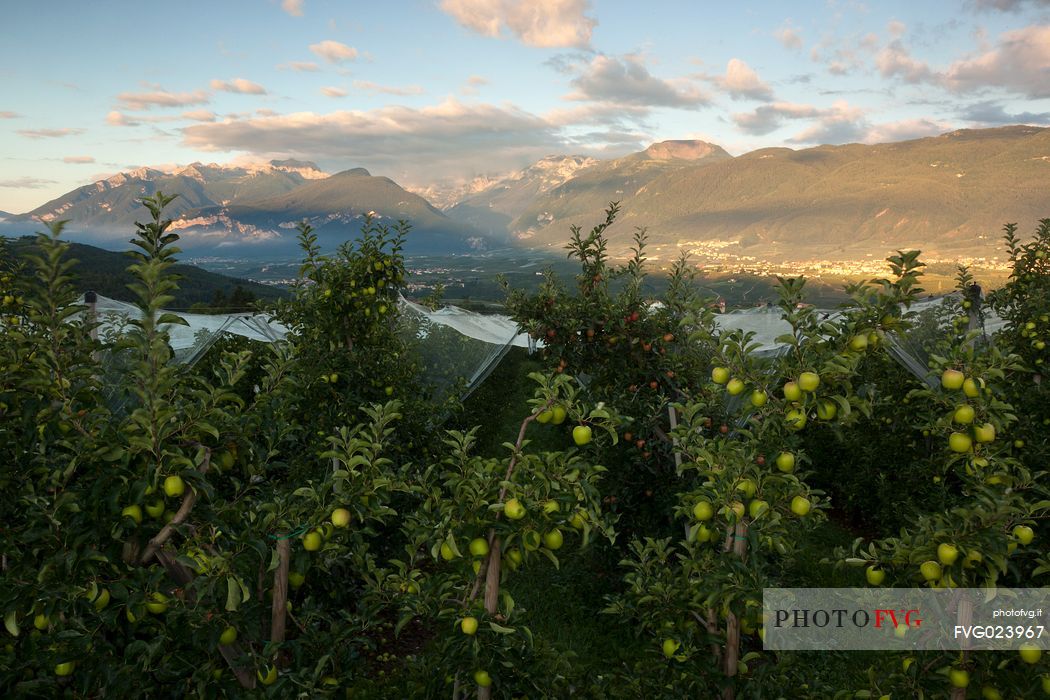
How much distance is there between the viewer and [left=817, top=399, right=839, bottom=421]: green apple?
2.52 metres

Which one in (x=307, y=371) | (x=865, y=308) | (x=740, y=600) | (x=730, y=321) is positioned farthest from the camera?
(x=730, y=321)

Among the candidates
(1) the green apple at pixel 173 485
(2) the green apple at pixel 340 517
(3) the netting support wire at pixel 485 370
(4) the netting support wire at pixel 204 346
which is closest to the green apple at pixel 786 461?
(2) the green apple at pixel 340 517

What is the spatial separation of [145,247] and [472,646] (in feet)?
6.97

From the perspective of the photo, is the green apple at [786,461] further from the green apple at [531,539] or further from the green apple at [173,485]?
the green apple at [173,485]

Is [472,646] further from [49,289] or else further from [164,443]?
[49,289]

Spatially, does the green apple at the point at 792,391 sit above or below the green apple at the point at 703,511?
above

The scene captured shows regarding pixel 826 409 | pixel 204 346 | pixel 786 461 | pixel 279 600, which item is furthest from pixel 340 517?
pixel 204 346

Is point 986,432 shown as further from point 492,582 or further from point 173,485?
point 173,485

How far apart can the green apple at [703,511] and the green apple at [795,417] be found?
53 centimetres

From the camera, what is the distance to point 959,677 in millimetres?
2264

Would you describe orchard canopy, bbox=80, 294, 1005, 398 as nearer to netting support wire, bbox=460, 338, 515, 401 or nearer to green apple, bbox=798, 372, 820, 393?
netting support wire, bbox=460, 338, 515, 401

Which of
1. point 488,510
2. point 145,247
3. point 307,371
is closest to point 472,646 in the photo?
point 488,510

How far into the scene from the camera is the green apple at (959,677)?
88.9 inches

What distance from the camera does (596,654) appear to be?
585cm
